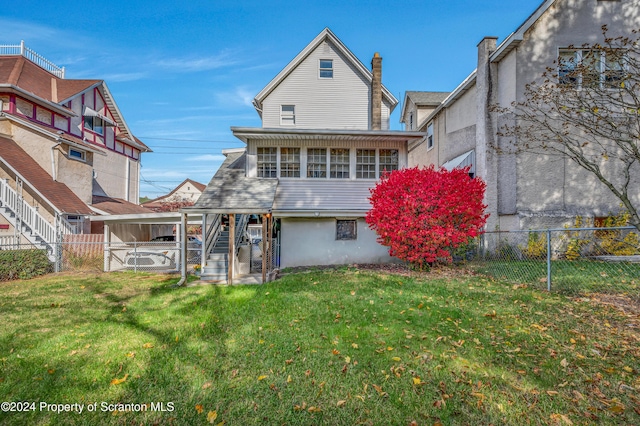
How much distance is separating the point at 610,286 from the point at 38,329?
1251 centimetres

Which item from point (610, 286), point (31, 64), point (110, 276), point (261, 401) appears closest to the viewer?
point (261, 401)

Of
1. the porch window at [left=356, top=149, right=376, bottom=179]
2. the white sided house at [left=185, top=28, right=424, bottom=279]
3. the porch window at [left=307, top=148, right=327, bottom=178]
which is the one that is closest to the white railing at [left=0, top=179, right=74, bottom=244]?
the white sided house at [left=185, top=28, right=424, bottom=279]

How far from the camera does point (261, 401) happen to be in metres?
3.79

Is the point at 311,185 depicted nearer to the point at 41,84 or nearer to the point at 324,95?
the point at 324,95

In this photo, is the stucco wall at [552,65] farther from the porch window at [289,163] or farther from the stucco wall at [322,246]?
the porch window at [289,163]

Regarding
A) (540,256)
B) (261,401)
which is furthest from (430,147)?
(261,401)

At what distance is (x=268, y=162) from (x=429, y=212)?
24.2ft

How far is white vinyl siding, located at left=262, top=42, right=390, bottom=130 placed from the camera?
733 inches

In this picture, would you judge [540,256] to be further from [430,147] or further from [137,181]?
[137,181]

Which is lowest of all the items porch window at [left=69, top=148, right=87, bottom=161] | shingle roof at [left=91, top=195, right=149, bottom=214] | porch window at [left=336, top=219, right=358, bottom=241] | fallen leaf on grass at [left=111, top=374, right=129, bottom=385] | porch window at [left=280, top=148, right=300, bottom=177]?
fallen leaf on grass at [left=111, top=374, right=129, bottom=385]

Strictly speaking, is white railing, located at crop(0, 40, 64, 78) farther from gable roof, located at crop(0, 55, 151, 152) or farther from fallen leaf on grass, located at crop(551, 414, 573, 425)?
fallen leaf on grass, located at crop(551, 414, 573, 425)

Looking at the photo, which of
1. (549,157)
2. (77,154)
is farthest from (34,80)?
(549,157)

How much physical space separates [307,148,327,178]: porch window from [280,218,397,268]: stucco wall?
7.26ft

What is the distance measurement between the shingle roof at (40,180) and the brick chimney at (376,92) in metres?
15.7
